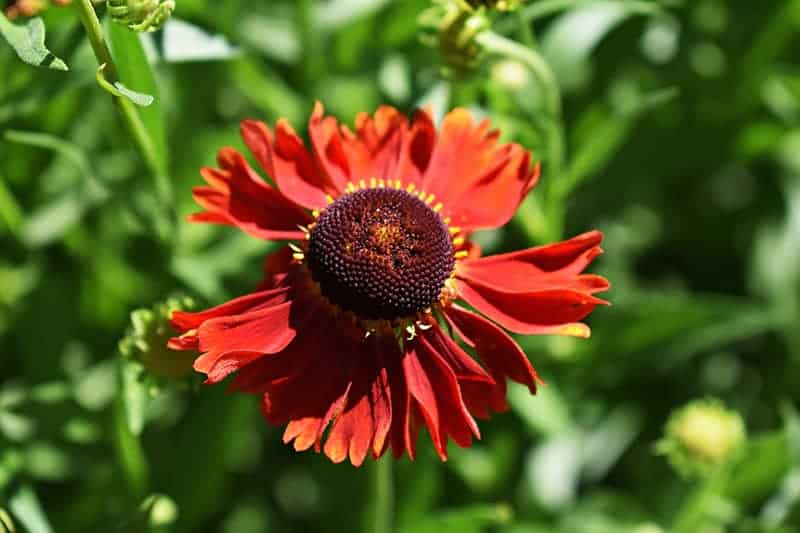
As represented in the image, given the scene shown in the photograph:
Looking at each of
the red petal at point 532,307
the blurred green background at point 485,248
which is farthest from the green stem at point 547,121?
the red petal at point 532,307

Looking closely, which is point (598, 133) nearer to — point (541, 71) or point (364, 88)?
point (541, 71)

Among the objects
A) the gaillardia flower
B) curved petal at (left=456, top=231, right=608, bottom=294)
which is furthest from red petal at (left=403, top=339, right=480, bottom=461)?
curved petal at (left=456, top=231, right=608, bottom=294)

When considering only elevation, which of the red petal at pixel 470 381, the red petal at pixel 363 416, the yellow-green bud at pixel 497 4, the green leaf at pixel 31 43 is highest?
the green leaf at pixel 31 43

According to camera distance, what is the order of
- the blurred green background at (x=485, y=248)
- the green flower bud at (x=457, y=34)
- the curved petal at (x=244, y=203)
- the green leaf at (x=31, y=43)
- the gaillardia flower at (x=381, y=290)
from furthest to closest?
1. the blurred green background at (x=485, y=248)
2. the green flower bud at (x=457, y=34)
3. the curved petal at (x=244, y=203)
4. the gaillardia flower at (x=381, y=290)
5. the green leaf at (x=31, y=43)

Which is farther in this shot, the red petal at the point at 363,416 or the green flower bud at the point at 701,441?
the green flower bud at the point at 701,441

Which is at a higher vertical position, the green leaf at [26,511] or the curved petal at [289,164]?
the curved petal at [289,164]

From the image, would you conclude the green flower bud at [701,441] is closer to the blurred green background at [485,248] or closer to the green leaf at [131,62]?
the blurred green background at [485,248]

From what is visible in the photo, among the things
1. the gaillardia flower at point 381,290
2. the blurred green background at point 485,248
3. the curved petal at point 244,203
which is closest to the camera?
the gaillardia flower at point 381,290
